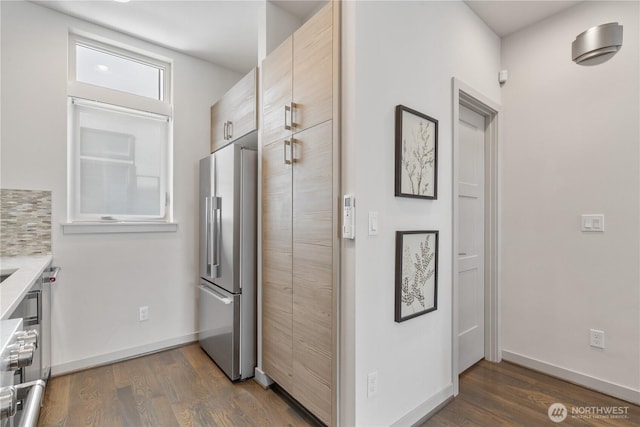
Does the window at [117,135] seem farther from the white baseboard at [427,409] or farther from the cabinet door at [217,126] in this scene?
the white baseboard at [427,409]

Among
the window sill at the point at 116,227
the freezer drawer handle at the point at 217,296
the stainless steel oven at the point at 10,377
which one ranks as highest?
the window sill at the point at 116,227

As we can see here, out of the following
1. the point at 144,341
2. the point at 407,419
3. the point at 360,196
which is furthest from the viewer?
the point at 144,341

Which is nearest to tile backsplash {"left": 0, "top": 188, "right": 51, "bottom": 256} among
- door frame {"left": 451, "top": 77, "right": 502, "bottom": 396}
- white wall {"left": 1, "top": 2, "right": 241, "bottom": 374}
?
white wall {"left": 1, "top": 2, "right": 241, "bottom": 374}

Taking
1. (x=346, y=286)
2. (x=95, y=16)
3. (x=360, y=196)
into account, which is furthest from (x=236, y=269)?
(x=95, y=16)

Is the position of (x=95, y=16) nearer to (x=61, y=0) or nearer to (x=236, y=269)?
(x=61, y=0)

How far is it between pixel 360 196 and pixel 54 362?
8.63ft

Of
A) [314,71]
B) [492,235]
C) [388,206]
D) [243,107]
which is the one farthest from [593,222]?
[243,107]

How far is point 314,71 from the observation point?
1.75m

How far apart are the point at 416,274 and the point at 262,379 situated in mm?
1339

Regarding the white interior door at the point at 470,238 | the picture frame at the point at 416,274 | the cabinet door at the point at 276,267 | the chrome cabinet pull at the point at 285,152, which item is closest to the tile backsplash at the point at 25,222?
the cabinet door at the point at 276,267

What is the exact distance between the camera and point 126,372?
7.88 ft

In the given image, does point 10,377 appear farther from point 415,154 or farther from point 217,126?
point 217,126

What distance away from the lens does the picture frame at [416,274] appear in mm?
1699

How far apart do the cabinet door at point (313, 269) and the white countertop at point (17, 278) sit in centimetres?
123
